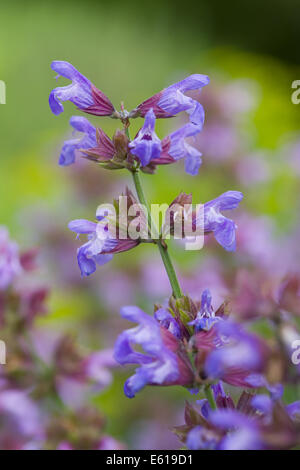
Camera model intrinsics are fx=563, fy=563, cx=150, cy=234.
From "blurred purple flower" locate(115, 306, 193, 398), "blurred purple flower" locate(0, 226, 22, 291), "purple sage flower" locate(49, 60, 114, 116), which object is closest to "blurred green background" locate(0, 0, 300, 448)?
"blurred purple flower" locate(0, 226, 22, 291)

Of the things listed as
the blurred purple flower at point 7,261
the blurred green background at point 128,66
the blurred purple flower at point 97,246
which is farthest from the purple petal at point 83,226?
the blurred green background at point 128,66

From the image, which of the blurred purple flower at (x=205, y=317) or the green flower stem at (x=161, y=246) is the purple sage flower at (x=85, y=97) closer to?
the green flower stem at (x=161, y=246)

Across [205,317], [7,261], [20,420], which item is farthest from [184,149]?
[20,420]

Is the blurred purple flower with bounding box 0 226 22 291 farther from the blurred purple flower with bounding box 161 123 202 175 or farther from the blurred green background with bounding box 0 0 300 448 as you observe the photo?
the blurred green background with bounding box 0 0 300 448

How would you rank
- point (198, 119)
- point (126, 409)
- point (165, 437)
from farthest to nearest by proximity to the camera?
1. point (126, 409)
2. point (165, 437)
3. point (198, 119)

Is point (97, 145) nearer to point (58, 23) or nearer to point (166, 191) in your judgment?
point (166, 191)

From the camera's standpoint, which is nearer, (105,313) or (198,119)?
(198,119)

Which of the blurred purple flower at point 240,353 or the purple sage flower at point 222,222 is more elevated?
the purple sage flower at point 222,222

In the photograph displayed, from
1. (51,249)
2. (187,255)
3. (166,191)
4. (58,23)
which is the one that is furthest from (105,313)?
(58,23)
